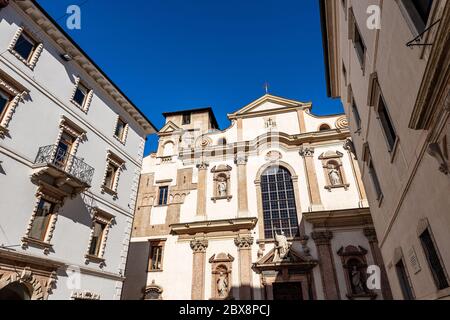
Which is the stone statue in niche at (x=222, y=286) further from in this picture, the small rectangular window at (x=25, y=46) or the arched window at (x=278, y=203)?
the small rectangular window at (x=25, y=46)

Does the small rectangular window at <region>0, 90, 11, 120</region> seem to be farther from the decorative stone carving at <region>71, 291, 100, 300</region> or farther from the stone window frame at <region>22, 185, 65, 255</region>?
the decorative stone carving at <region>71, 291, 100, 300</region>

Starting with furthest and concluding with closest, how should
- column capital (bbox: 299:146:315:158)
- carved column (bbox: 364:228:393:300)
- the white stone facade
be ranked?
1. column capital (bbox: 299:146:315:158)
2. carved column (bbox: 364:228:393:300)
3. the white stone facade

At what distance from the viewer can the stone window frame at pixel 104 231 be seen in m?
12.4

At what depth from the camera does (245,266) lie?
1886cm

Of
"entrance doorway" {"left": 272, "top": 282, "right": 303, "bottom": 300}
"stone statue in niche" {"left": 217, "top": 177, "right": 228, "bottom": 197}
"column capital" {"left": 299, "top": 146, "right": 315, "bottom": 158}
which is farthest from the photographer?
"stone statue in niche" {"left": 217, "top": 177, "right": 228, "bottom": 197}

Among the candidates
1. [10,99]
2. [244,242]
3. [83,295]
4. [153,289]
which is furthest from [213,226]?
[10,99]

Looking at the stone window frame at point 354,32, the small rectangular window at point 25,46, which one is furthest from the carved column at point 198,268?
the stone window frame at point 354,32

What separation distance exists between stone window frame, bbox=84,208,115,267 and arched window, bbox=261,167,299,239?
11.0m

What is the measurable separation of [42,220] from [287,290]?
572 inches

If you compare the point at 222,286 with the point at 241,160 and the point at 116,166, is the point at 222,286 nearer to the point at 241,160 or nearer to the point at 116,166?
the point at 241,160

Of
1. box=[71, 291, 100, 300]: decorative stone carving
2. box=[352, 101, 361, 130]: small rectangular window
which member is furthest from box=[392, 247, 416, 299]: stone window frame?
box=[71, 291, 100, 300]: decorative stone carving

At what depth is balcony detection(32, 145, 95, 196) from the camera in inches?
417
